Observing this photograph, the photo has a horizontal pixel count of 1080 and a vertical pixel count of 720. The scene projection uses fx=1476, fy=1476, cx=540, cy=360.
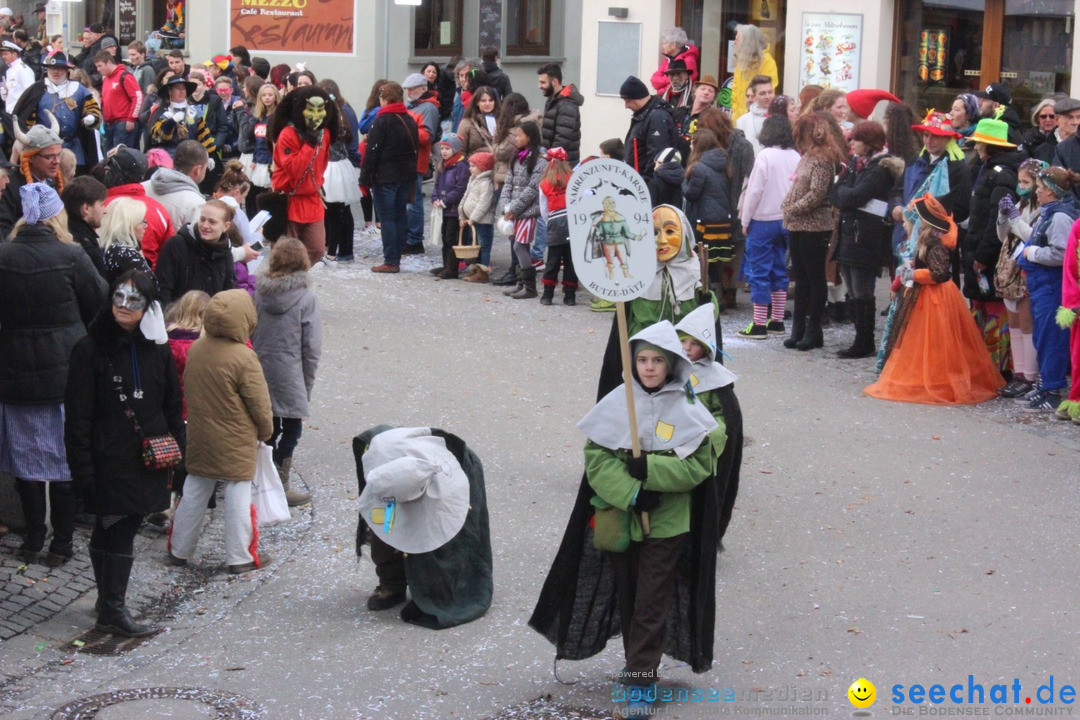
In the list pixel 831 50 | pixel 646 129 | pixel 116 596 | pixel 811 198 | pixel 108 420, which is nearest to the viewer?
pixel 108 420

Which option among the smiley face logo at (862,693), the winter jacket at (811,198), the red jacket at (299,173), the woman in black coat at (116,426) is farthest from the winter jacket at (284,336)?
the winter jacket at (811,198)

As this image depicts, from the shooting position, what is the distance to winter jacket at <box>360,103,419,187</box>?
15227 millimetres

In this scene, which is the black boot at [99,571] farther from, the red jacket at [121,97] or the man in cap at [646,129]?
the red jacket at [121,97]

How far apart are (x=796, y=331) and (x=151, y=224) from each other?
5.99m

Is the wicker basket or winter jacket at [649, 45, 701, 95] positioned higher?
winter jacket at [649, 45, 701, 95]

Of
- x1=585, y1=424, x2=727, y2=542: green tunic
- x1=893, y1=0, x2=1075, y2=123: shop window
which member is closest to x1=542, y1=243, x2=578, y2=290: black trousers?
x1=893, y1=0, x2=1075, y2=123: shop window

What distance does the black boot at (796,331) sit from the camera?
12.9m

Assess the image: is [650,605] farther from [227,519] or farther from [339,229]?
[339,229]

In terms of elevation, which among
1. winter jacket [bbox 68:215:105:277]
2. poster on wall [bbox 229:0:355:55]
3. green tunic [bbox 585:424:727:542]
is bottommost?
green tunic [bbox 585:424:727:542]

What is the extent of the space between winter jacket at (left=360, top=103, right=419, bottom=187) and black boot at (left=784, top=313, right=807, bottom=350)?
15.4ft

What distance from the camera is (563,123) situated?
15539 mm

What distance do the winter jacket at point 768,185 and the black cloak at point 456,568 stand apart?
661 centimetres

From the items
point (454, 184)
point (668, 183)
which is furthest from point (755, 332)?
point (454, 184)

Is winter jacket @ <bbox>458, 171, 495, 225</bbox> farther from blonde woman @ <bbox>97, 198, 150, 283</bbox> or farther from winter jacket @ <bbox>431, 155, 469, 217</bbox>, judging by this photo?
blonde woman @ <bbox>97, 198, 150, 283</bbox>
